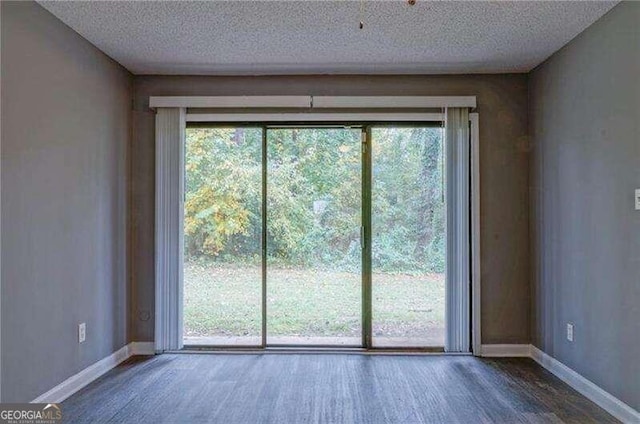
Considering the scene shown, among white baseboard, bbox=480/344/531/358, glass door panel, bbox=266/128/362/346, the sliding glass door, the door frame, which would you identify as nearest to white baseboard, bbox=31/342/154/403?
the door frame

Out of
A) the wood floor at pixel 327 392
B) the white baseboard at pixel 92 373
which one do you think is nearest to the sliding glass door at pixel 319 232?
the wood floor at pixel 327 392

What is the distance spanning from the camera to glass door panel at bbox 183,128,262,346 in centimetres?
382

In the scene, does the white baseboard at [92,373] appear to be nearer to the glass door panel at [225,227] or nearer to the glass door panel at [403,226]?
the glass door panel at [225,227]

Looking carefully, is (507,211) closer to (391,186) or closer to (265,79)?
(391,186)

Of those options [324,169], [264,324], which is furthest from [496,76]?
[264,324]

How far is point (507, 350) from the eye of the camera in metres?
3.68

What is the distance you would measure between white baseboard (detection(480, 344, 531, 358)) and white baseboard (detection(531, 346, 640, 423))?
0.06 meters

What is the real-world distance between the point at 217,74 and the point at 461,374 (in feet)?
10.4

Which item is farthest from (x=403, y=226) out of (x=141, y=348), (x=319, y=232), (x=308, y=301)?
(x=141, y=348)

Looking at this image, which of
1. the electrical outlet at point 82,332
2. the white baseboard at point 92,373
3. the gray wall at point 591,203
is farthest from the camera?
the electrical outlet at point 82,332

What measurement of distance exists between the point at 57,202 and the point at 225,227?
1374mm

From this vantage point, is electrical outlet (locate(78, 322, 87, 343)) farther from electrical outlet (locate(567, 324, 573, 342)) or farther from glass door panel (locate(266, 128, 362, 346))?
electrical outlet (locate(567, 324, 573, 342))

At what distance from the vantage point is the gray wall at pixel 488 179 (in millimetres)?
3713

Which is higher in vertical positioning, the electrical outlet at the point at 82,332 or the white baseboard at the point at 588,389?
the electrical outlet at the point at 82,332
